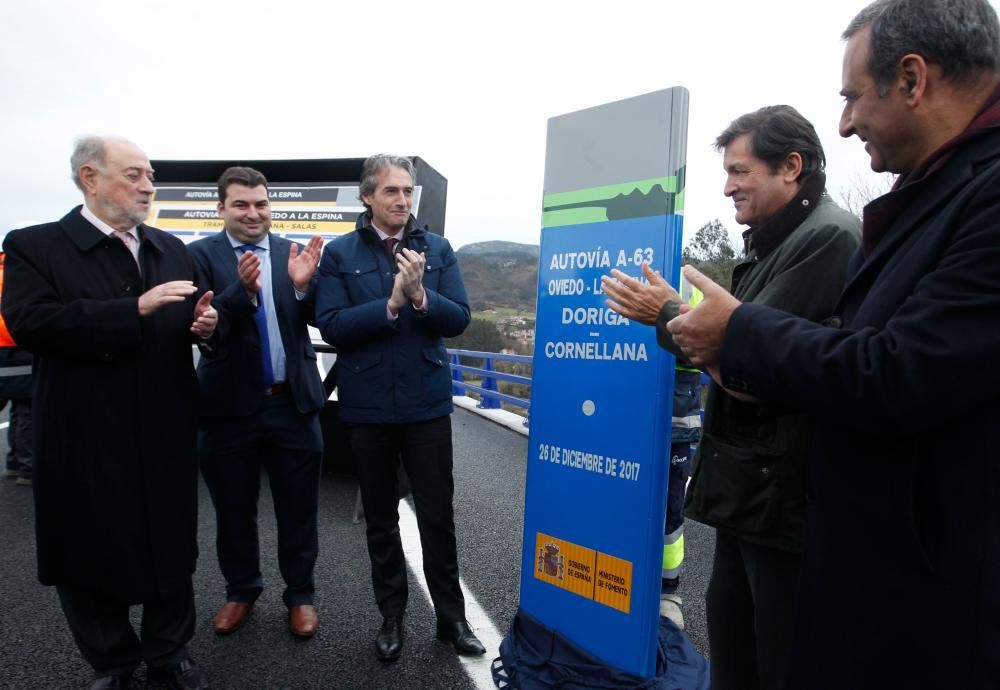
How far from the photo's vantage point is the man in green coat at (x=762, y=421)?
1.69m

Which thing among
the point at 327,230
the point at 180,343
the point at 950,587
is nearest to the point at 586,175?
the point at 180,343

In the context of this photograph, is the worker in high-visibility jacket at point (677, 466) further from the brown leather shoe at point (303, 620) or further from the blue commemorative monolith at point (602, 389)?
the brown leather shoe at point (303, 620)

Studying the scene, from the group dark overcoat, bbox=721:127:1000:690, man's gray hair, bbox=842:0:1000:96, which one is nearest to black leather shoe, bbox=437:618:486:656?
dark overcoat, bbox=721:127:1000:690

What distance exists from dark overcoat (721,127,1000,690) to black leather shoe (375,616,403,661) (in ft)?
6.63

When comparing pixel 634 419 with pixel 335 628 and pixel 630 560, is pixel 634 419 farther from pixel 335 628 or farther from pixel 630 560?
pixel 335 628

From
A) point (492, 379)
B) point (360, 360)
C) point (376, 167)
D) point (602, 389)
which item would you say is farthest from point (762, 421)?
point (492, 379)

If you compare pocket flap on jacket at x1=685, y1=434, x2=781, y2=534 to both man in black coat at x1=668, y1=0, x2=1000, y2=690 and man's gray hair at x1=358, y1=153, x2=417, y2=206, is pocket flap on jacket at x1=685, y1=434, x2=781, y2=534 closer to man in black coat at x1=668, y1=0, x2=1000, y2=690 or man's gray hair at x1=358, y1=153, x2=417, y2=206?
man in black coat at x1=668, y1=0, x2=1000, y2=690

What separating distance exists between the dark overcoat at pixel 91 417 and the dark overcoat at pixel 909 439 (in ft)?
7.33

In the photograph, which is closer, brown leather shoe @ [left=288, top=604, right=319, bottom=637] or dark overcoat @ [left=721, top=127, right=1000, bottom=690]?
dark overcoat @ [left=721, top=127, right=1000, bottom=690]

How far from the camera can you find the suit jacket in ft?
10.2

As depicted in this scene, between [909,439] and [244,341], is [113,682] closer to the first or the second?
[244,341]

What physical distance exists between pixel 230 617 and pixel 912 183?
3.24 meters

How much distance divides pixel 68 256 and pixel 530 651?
7.82 ft

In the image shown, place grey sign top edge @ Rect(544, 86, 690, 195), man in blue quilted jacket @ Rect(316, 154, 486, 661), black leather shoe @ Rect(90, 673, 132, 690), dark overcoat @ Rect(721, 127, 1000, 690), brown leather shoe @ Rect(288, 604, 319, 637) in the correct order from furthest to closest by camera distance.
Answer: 1. brown leather shoe @ Rect(288, 604, 319, 637)
2. man in blue quilted jacket @ Rect(316, 154, 486, 661)
3. black leather shoe @ Rect(90, 673, 132, 690)
4. grey sign top edge @ Rect(544, 86, 690, 195)
5. dark overcoat @ Rect(721, 127, 1000, 690)
